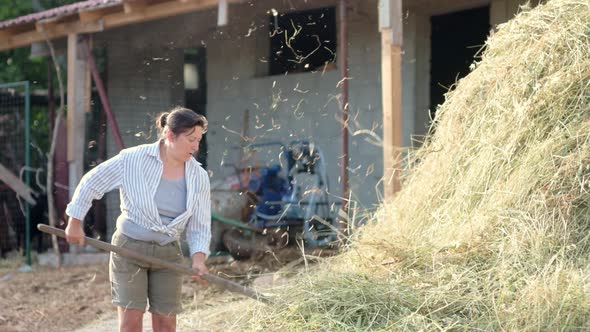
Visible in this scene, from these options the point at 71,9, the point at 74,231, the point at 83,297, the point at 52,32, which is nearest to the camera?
the point at 74,231

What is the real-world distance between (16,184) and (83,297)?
2853mm

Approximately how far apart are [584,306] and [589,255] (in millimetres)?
494

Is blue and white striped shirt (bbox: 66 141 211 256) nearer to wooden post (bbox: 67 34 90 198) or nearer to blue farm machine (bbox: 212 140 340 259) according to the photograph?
blue farm machine (bbox: 212 140 340 259)

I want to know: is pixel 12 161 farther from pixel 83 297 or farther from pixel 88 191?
pixel 88 191

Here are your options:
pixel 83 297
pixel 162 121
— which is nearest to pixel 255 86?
pixel 83 297

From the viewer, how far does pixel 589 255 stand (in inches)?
157

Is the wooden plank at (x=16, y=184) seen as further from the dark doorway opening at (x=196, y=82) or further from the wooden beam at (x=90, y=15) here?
the dark doorway opening at (x=196, y=82)

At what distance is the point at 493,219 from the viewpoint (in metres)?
4.38

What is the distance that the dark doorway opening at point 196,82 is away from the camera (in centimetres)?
1164

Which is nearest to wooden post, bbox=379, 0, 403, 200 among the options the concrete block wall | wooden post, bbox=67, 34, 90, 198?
the concrete block wall

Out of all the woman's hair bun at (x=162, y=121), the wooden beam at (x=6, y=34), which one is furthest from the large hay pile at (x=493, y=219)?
the wooden beam at (x=6, y=34)

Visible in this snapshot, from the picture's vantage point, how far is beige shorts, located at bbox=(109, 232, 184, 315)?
152 inches

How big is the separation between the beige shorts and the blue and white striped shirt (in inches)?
4.1

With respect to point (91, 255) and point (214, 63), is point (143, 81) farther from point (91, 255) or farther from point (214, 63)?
point (91, 255)
